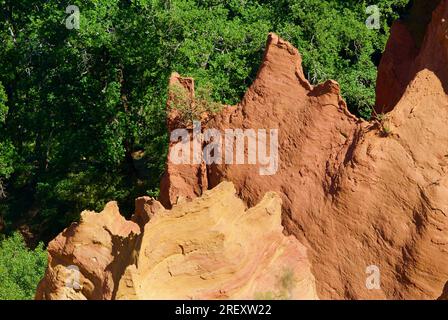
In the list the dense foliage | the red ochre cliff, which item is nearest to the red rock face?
the red ochre cliff

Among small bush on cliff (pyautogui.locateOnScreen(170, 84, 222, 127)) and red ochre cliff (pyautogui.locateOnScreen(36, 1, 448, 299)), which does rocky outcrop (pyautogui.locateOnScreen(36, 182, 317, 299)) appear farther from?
small bush on cliff (pyautogui.locateOnScreen(170, 84, 222, 127))

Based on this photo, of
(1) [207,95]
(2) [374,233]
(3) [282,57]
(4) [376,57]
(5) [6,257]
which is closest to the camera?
(2) [374,233]

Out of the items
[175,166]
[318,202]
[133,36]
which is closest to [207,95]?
[175,166]

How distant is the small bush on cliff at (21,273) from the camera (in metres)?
20.2

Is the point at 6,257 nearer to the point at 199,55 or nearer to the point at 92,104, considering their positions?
the point at 92,104

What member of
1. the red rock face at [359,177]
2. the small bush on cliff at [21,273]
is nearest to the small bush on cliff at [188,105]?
the red rock face at [359,177]

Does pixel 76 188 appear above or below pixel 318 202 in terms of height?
below

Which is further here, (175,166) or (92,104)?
(92,104)

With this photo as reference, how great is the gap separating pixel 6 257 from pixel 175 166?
7.10 meters

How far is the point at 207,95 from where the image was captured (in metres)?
19.5

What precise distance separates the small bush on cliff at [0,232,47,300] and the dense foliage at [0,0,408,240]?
4105mm

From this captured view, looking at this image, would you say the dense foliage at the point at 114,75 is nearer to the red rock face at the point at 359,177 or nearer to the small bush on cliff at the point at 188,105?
the small bush on cliff at the point at 188,105

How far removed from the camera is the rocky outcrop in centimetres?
1268

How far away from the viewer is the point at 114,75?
84.1 feet
